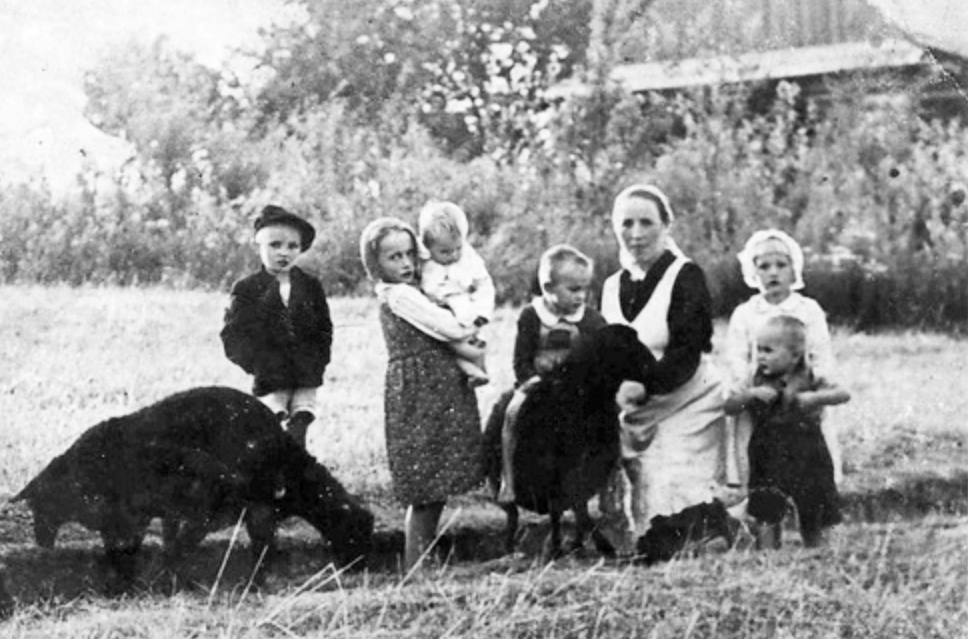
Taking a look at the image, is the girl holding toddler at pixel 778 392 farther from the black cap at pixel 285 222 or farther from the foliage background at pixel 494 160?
the black cap at pixel 285 222

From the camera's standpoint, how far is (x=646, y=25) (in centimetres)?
498

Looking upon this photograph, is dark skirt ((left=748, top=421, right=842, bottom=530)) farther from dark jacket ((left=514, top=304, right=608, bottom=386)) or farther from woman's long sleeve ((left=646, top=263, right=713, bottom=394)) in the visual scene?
dark jacket ((left=514, top=304, right=608, bottom=386))

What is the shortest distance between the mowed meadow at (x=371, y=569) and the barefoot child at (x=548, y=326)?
52 millimetres

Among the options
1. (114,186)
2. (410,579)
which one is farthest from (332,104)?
(410,579)

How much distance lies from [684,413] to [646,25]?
1156 millimetres

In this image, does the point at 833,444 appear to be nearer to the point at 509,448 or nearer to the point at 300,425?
the point at 509,448

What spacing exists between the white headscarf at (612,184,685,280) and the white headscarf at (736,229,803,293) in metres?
0.23

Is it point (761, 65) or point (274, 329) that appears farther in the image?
point (761, 65)

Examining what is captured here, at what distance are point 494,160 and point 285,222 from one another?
0.70m

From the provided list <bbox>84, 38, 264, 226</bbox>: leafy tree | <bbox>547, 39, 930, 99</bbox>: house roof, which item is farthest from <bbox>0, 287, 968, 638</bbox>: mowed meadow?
<bbox>547, 39, 930, 99</bbox>: house roof

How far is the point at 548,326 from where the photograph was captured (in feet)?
15.3

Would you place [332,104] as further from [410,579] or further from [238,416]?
[410,579]

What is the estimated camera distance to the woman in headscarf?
15.5 feet

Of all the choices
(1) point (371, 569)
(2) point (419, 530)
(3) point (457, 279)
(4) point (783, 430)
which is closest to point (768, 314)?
(4) point (783, 430)
